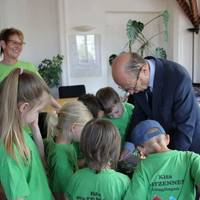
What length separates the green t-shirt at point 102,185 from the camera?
1.27 meters

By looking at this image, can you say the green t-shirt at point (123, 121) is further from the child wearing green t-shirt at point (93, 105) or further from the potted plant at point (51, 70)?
the potted plant at point (51, 70)

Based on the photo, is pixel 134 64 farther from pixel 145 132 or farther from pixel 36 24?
pixel 36 24

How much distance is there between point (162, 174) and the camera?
4.21ft

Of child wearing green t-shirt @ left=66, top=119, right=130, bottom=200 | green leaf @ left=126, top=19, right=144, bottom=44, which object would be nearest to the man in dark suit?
child wearing green t-shirt @ left=66, top=119, right=130, bottom=200

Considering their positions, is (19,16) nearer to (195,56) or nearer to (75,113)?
(195,56)

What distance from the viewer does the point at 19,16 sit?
513 centimetres

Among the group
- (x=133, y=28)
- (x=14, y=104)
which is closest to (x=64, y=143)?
(x=14, y=104)

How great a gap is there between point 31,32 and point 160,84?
13.1 ft

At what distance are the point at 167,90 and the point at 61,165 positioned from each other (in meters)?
0.67

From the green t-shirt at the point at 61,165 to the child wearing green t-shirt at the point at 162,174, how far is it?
1.23 feet

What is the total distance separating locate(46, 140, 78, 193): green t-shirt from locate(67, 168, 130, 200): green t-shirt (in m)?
0.21

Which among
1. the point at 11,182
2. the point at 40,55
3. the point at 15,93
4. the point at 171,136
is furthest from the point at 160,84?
the point at 40,55

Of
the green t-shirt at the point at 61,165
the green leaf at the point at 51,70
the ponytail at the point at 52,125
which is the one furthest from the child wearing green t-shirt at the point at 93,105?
the green leaf at the point at 51,70

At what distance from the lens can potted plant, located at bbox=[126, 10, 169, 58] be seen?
16.7ft
